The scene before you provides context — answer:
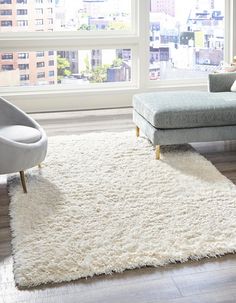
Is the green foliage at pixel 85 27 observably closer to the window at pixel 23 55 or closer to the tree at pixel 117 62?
the tree at pixel 117 62

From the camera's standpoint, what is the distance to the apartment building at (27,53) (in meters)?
5.85

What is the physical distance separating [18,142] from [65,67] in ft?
9.64

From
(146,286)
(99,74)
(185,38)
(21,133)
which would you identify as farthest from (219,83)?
(146,286)

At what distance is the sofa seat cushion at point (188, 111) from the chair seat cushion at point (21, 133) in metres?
0.95

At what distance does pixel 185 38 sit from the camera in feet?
21.1

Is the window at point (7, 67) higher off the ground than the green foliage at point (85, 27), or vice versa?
the green foliage at point (85, 27)

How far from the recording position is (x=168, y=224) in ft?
9.43

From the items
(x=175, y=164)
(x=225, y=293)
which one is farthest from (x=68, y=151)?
(x=225, y=293)

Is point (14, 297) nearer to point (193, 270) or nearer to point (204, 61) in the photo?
point (193, 270)

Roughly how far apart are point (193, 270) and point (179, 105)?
1852 millimetres

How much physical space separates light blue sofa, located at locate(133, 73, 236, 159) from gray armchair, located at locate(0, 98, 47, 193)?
0.92 metres

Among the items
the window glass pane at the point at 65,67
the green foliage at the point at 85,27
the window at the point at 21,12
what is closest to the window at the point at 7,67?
the window glass pane at the point at 65,67

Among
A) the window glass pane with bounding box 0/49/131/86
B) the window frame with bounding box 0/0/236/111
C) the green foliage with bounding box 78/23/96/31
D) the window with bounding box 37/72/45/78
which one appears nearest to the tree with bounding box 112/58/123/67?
the window glass pane with bounding box 0/49/131/86

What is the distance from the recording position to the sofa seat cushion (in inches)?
155
